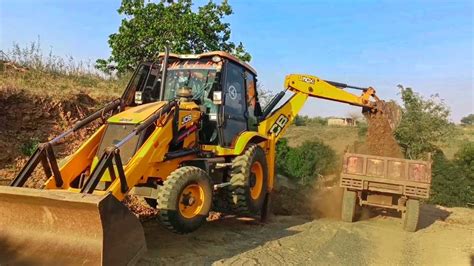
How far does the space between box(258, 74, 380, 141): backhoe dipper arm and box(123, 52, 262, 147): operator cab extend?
1.22 metres

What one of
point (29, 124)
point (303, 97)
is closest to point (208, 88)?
point (303, 97)

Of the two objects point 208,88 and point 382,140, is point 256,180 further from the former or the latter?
point 382,140

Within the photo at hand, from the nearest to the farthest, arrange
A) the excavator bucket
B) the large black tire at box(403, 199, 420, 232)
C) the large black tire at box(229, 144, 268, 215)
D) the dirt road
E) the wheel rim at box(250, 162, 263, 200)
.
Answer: the dirt road < the large black tire at box(229, 144, 268, 215) < the wheel rim at box(250, 162, 263, 200) < the large black tire at box(403, 199, 420, 232) < the excavator bucket

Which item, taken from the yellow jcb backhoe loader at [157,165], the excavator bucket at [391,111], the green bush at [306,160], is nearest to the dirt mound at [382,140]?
the excavator bucket at [391,111]

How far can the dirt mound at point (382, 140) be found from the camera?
10.5 metres

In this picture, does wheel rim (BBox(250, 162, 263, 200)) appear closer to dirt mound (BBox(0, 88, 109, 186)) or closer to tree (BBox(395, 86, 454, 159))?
dirt mound (BBox(0, 88, 109, 186))

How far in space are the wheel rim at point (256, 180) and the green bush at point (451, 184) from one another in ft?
45.3

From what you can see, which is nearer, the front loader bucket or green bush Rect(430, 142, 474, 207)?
the front loader bucket

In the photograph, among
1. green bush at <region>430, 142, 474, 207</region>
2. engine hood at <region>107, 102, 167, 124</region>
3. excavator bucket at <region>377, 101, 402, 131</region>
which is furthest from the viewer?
green bush at <region>430, 142, 474, 207</region>

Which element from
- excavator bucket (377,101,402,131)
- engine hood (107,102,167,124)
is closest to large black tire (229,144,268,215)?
engine hood (107,102,167,124)

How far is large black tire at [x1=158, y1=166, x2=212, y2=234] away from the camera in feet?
19.6

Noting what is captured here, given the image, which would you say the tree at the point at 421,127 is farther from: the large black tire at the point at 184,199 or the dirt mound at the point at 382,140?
the large black tire at the point at 184,199

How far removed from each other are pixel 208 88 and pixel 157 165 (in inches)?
68.2

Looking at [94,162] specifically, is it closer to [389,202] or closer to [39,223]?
[39,223]
